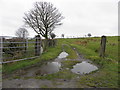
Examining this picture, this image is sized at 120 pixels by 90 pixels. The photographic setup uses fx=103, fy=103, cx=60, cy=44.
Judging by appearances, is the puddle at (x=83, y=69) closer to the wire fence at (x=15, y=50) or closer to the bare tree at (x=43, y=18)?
the wire fence at (x=15, y=50)

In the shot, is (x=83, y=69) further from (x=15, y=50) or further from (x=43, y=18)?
(x=43, y=18)

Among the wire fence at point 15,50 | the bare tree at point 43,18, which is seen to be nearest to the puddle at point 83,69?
the wire fence at point 15,50

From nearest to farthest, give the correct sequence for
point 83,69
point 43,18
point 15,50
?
point 83,69 → point 15,50 → point 43,18

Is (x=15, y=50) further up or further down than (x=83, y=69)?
further up

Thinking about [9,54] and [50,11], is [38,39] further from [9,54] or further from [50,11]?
[50,11]

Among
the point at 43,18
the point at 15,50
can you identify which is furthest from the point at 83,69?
the point at 43,18

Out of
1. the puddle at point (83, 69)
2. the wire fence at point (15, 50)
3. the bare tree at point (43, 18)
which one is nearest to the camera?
the puddle at point (83, 69)

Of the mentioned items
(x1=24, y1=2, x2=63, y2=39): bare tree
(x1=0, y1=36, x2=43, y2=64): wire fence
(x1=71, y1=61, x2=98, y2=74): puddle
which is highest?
(x1=24, y1=2, x2=63, y2=39): bare tree

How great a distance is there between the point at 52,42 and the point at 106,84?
15644 millimetres

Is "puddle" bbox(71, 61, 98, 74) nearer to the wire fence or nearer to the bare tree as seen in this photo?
the wire fence

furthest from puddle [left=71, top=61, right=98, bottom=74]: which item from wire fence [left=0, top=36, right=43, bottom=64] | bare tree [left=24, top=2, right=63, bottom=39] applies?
bare tree [left=24, top=2, right=63, bottom=39]

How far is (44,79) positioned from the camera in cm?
463

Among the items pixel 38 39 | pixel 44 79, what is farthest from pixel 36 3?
pixel 44 79

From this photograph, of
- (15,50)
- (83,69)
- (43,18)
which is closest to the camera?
(83,69)
